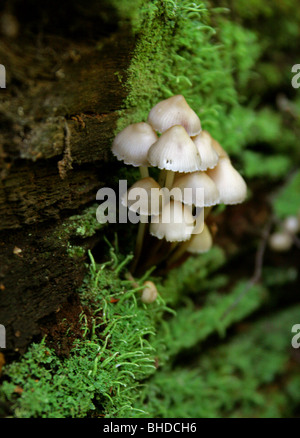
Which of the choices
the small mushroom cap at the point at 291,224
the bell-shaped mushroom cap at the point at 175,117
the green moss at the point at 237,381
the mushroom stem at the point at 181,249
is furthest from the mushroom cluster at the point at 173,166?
the small mushroom cap at the point at 291,224

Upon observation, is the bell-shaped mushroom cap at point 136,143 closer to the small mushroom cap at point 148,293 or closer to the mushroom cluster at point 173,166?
the mushroom cluster at point 173,166

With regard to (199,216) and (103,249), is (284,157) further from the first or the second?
(103,249)

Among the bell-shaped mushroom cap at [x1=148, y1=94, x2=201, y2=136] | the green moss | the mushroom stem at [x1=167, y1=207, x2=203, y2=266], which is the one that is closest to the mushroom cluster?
the bell-shaped mushroom cap at [x1=148, y1=94, x2=201, y2=136]

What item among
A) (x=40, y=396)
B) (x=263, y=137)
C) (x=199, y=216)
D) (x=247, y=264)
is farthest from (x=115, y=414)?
(x=263, y=137)

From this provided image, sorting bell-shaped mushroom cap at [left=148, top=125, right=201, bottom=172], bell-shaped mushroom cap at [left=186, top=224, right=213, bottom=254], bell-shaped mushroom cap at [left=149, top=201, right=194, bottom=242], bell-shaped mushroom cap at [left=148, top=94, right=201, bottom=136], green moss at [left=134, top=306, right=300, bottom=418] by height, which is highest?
bell-shaped mushroom cap at [left=148, top=94, right=201, bottom=136]

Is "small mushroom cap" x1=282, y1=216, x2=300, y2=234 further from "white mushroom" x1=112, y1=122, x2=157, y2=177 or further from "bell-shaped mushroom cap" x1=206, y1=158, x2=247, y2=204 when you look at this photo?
"white mushroom" x1=112, y1=122, x2=157, y2=177
